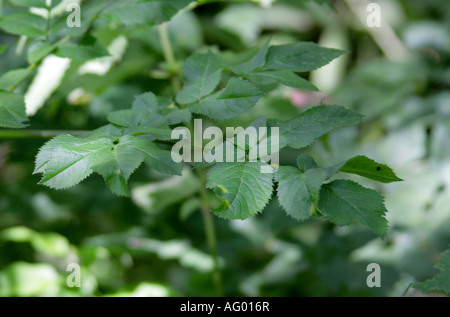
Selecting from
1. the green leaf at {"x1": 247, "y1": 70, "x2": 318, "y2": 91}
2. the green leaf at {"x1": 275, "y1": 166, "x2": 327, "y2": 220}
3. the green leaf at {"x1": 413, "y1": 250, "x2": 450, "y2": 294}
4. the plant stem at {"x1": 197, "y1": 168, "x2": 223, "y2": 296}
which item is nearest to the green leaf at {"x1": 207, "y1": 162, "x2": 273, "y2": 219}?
the green leaf at {"x1": 275, "y1": 166, "x2": 327, "y2": 220}

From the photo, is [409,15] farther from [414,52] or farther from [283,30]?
Answer: [283,30]

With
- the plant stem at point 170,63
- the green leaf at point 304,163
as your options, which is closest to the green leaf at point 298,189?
the green leaf at point 304,163

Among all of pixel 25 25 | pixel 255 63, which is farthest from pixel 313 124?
pixel 25 25

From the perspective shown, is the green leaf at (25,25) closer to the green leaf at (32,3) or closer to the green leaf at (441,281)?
the green leaf at (32,3)

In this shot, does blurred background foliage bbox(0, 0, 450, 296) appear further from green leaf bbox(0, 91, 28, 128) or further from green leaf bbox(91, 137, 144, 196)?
green leaf bbox(91, 137, 144, 196)

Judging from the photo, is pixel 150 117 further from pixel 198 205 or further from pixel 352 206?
pixel 198 205

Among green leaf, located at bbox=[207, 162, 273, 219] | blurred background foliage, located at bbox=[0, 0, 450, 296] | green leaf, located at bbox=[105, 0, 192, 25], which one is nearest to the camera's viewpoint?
green leaf, located at bbox=[207, 162, 273, 219]
